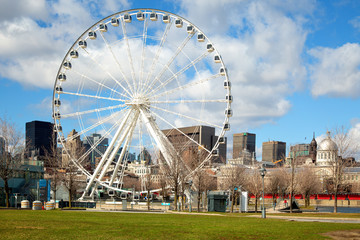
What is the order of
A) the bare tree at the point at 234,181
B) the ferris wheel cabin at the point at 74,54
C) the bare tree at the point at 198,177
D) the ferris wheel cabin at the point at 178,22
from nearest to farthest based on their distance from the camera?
1. the ferris wheel cabin at the point at 178,22
2. the ferris wheel cabin at the point at 74,54
3. the bare tree at the point at 198,177
4. the bare tree at the point at 234,181

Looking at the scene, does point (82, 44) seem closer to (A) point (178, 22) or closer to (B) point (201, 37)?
(A) point (178, 22)

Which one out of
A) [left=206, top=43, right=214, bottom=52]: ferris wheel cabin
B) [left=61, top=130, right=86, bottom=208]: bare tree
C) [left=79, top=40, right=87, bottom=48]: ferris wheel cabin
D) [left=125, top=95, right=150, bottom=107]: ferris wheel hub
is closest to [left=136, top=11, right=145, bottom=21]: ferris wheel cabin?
[left=79, top=40, right=87, bottom=48]: ferris wheel cabin

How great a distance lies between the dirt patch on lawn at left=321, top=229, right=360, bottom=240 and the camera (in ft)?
75.6

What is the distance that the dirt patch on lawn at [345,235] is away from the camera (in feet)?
75.6

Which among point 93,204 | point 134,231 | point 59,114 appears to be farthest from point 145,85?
point 134,231

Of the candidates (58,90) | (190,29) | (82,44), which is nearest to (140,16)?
(190,29)

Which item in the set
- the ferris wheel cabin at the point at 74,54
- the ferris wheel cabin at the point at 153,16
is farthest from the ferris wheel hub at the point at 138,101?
the ferris wheel cabin at the point at 153,16

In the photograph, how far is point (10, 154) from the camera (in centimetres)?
5847

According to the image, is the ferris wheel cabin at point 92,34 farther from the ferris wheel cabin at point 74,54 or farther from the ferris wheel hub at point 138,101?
the ferris wheel hub at point 138,101

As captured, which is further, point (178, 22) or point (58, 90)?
point (58, 90)

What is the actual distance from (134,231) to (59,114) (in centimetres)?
4499

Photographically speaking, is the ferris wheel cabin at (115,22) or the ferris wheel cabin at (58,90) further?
the ferris wheel cabin at (58,90)

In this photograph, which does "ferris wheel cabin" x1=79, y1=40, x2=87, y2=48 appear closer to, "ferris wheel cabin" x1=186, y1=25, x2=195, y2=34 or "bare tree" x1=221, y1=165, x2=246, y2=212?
"ferris wheel cabin" x1=186, y1=25, x2=195, y2=34

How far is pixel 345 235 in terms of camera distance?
23875 millimetres
